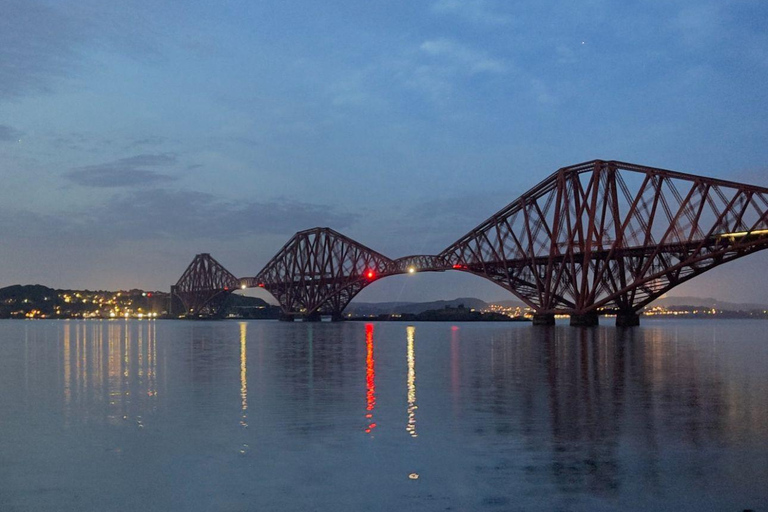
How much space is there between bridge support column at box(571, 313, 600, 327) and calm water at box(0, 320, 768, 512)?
69.2 meters

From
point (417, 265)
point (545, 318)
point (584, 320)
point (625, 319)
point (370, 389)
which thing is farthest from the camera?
point (417, 265)

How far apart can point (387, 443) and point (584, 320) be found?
86791mm

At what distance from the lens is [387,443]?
609 inches

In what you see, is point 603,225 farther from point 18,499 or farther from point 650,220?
point 18,499

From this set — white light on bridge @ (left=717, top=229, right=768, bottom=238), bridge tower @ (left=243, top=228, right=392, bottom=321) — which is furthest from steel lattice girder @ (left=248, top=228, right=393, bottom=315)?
white light on bridge @ (left=717, top=229, right=768, bottom=238)

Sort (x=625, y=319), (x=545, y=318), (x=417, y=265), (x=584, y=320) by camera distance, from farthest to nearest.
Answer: (x=417, y=265)
(x=545, y=318)
(x=625, y=319)
(x=584, y=320)

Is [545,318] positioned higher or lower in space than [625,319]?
higher

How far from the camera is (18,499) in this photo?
37.9 feet

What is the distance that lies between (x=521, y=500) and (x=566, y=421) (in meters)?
7.15

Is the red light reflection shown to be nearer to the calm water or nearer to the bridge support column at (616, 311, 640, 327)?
the calm water

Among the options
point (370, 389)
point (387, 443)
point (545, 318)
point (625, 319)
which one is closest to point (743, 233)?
point (625, 319)

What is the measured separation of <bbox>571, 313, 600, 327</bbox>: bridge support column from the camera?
98125mm

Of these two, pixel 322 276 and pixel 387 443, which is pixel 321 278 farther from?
pixel 387 443

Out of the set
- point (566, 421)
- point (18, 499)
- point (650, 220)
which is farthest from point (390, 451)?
point (650, 220)
